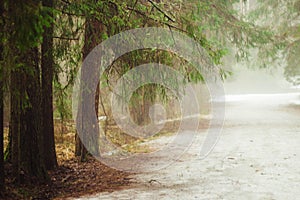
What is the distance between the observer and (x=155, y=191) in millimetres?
6246

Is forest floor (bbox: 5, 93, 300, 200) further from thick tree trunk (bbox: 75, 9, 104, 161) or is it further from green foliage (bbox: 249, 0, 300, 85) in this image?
green foliage (bbox: 249, 0, 300, 85)

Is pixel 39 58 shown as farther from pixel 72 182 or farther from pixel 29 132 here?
pixel 72 182

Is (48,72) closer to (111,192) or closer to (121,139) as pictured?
(111,192)

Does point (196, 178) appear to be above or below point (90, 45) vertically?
below

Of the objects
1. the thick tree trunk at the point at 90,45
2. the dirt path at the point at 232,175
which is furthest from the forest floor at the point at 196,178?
the thick tree trunk at the point at 90,45

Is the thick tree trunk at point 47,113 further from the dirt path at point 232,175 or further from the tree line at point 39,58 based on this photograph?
the dirt path at point 232,175

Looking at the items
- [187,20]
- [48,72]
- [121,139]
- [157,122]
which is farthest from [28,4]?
[157,122]

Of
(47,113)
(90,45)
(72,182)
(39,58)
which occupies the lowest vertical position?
(72,182)

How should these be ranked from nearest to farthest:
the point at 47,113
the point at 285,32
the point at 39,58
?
the point at 39,58 → the point at 47,113 → the point at 285,32

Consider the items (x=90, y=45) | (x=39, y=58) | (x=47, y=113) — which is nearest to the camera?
(x=39, y=58)

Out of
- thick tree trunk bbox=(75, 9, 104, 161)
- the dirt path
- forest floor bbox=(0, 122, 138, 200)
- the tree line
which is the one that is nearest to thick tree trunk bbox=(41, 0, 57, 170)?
the tree line

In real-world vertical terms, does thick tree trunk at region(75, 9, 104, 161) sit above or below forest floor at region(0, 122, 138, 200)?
above

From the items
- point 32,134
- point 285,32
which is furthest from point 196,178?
point 285,32

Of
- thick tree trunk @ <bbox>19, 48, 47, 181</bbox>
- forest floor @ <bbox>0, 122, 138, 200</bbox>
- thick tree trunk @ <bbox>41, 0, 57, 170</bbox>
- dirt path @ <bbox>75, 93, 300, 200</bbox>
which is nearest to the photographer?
dirt path @ <bbox>75, 93, 300, 200</bbox>
